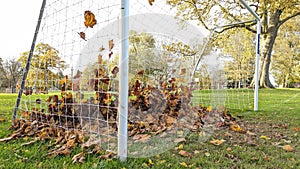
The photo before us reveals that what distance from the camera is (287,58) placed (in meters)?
18.2

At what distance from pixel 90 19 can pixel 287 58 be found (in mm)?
19604

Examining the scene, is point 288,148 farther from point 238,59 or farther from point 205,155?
point 238,59

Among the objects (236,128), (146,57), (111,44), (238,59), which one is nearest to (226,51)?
(238,59)

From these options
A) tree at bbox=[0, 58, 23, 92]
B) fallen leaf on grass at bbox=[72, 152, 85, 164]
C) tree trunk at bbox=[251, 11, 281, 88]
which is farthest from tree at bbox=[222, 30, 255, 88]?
tree at bbox=[0, 58, 23, 92]

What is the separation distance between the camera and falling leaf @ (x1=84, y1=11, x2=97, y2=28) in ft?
6.79

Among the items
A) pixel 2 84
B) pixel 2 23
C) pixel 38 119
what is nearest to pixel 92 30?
pixel 38 119

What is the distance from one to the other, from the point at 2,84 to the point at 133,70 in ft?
51.2

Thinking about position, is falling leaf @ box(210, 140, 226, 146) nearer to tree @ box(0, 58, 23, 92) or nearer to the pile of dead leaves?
the pile of dead leaves

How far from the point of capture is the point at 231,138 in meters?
2.34

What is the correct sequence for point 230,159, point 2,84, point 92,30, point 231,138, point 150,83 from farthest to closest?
point 2,84
point 150,83
point 231,138
point 92,30
point 230,159

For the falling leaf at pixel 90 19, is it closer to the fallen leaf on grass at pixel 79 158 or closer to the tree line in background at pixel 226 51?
the tree line in background at pixel 226 51

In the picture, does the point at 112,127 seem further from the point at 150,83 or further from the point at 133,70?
the point at 150,83

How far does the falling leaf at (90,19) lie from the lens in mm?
2068

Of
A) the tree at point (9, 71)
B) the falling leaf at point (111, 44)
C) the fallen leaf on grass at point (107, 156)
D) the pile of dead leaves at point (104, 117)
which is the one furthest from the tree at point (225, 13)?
the tree at point (9, 71)
